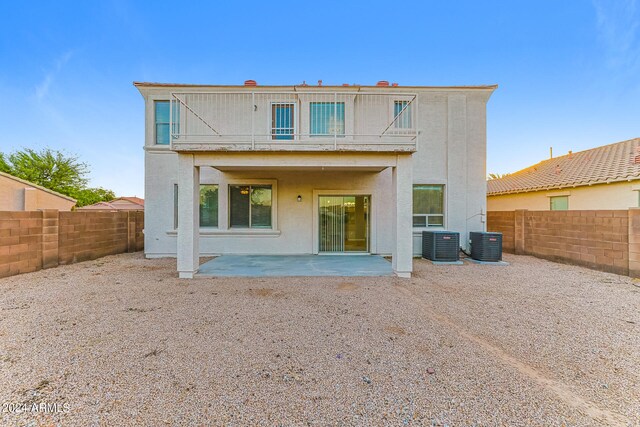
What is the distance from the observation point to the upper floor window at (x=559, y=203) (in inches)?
488

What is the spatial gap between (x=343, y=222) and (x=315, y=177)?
203cm

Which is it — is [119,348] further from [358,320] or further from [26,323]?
[358,320]

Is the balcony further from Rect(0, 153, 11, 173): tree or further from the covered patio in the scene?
Rect(0, 153, 11, 173): tree

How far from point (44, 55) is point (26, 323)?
18737 mm

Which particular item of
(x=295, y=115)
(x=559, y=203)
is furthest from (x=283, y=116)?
(x=559, y=203)

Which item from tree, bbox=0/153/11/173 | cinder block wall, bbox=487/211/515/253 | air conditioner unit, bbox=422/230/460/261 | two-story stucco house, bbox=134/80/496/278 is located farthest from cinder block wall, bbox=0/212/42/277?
tree, bbox=0/153/11/173

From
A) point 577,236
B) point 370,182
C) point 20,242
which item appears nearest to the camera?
point 20,242

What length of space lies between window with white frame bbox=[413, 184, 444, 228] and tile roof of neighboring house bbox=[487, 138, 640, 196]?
7.26 meters

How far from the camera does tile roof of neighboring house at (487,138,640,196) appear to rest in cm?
1086

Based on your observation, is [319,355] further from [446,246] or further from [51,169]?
[51,169]

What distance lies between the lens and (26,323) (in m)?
4.00

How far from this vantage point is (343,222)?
987cm

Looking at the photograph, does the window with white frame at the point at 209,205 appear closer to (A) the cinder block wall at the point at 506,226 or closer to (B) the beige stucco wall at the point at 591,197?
(A) the cinder block wall at the point at 506,226

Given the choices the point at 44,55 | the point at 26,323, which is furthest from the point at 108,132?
the point at 26,323
